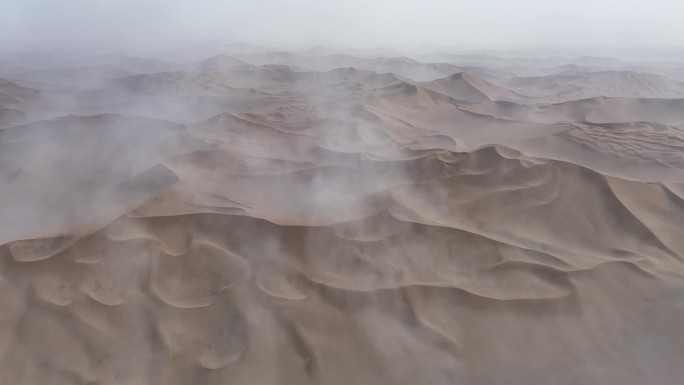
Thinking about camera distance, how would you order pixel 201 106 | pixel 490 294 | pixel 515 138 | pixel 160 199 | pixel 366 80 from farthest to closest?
pixel 366 80, pixel 201 106, pixel 515 138, pixel 160 199, pixel 490 294

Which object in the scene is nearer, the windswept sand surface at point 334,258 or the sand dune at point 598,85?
the windswept sand surface at point 334,258

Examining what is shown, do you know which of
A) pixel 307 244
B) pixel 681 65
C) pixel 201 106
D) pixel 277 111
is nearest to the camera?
pixel 307 244

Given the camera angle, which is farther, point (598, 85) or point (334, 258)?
point (598, 85)

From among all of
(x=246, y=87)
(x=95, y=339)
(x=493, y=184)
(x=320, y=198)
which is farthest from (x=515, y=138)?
(x=246, y=87)

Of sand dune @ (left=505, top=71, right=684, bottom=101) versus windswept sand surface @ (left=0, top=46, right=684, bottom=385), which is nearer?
windswept sand surface @ (left=0, top=46, right=684, bottom=385)

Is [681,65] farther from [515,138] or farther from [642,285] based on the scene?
[642,285]

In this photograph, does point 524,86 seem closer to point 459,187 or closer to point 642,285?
point 459,187

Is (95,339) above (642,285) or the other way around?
the other way around

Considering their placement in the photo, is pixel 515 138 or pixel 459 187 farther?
pixel 515 138
